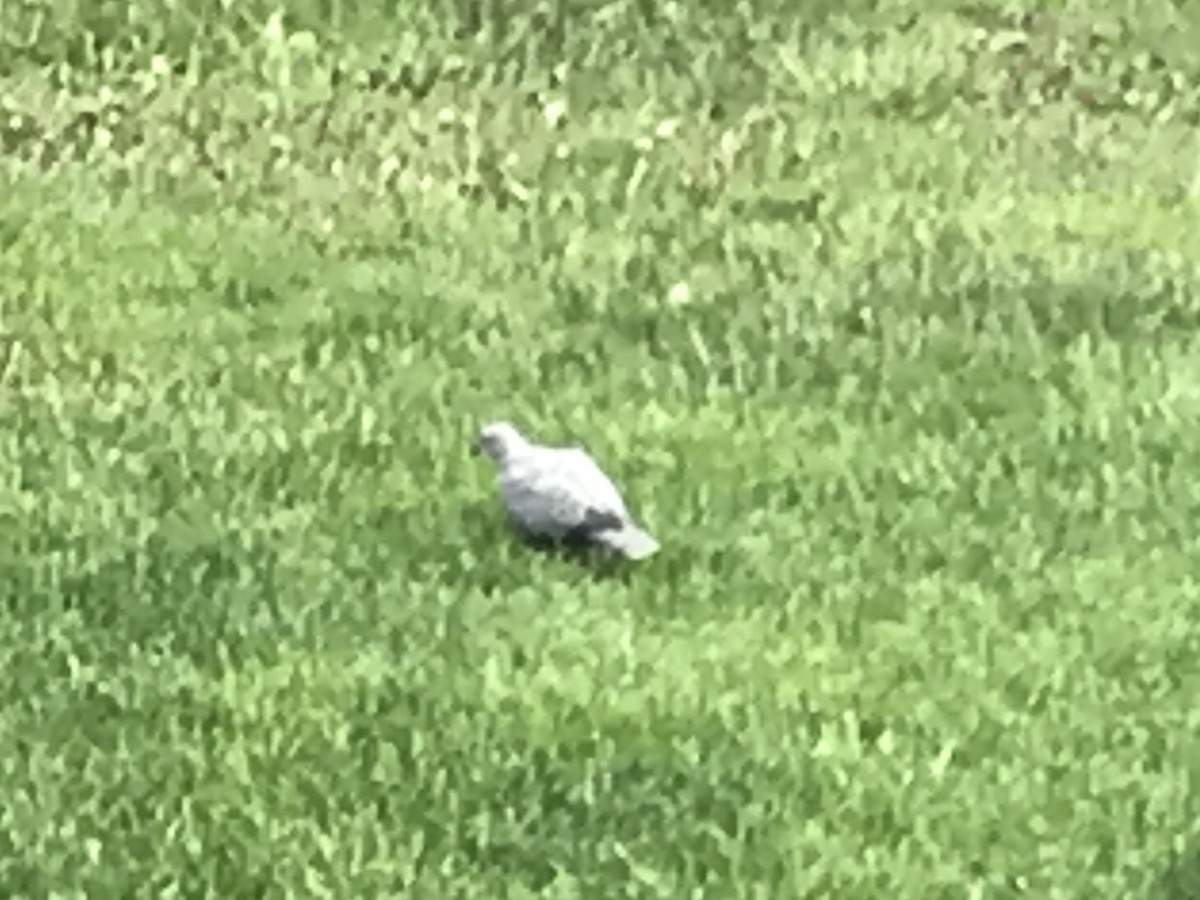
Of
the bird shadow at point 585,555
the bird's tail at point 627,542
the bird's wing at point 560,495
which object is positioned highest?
the bird's wing at point 560,495

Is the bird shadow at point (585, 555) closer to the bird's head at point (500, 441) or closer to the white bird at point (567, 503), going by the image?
the white bird at point (567, 503)

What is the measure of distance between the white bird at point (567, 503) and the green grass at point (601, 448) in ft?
0.25

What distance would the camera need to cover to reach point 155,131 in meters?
8.73

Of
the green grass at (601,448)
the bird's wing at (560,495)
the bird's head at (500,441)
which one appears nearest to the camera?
the green grass at (601,448)

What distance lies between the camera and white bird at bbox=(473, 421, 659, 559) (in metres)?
5.69

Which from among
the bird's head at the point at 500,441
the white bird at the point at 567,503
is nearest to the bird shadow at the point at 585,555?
the white bird at the point at 567,503

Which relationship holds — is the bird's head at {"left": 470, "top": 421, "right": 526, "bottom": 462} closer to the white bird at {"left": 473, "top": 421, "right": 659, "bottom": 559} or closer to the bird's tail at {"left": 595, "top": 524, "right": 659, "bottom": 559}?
the white bird at {"left": 473, "top": 421, "right": 659, "bottom": 559}

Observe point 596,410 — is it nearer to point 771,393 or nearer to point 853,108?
point 771,393

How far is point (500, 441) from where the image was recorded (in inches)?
234

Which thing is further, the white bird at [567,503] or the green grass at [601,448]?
the white bird at [567,503]

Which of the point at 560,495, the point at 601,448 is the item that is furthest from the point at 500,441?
the point at 601,448

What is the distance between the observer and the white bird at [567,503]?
18.7 ft

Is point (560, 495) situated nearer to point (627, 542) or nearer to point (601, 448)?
point (627, 542)

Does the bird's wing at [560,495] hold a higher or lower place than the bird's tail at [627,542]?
higher
